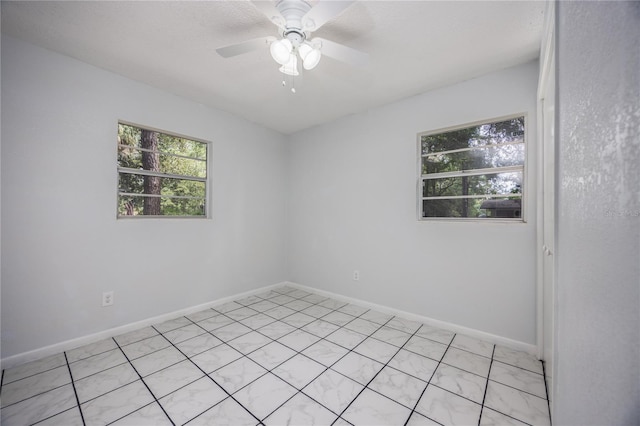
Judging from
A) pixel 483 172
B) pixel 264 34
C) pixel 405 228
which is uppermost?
pixel 264 34

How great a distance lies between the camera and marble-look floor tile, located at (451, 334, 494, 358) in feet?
7.56

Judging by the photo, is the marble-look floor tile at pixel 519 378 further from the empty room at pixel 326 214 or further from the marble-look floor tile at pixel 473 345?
the marble-look floor tile at pixel 473 345

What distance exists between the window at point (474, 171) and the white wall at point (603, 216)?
6.89 feet

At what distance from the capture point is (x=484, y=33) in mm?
1975

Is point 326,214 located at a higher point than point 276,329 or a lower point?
higher

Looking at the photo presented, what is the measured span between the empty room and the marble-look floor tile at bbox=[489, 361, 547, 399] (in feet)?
0.07

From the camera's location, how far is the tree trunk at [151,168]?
2875mm

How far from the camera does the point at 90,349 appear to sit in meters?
2.29

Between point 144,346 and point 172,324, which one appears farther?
point 172,324

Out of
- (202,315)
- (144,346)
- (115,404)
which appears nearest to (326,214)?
(202,315)

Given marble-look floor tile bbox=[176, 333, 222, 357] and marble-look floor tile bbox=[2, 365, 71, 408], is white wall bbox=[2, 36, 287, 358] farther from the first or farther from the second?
marble-look floor tile bbox=[176, 333, 222, 357]

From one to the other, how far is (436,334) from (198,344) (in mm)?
2395

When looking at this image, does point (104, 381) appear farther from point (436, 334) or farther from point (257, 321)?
point (436, 334)

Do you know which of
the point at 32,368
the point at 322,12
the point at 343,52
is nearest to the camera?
the point at 322,12
